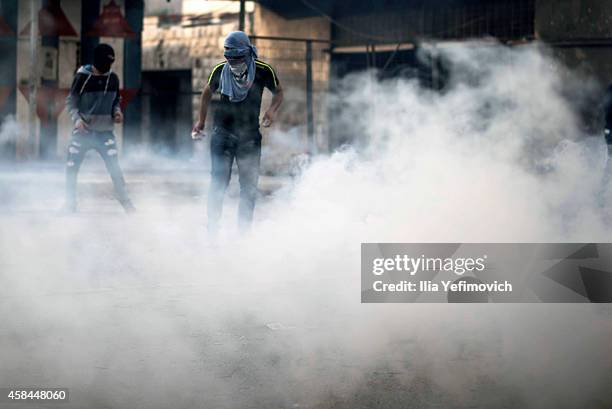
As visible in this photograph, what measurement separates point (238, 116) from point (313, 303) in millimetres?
2699

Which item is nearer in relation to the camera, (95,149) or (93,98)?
(93,98)

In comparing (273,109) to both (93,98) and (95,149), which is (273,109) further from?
(95,149)

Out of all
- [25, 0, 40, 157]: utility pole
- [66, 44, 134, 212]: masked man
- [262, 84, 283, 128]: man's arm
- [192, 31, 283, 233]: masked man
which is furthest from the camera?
[25, 0, 40, 157]: utility pole

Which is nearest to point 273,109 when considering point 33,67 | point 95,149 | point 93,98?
point 93,98

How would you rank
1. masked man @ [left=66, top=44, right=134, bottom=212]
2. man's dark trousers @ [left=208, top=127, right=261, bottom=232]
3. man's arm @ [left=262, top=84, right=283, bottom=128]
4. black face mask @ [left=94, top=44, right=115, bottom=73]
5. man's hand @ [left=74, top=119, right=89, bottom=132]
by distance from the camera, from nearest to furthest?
man's dark trousers @ [left=208, top=127, right=261, bottom=232] < man's arm @ [left=262, top=84, right=283, bottom=128] < black face mask @ [left=94, top=44, right=115, bottom=73] < masked man @ [left=66, top=44, right=134, bottom=212] < man's hand @ [left=74, top=119, right=89, bottom=132]

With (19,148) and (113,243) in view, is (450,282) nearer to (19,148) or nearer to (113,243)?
(113,243)

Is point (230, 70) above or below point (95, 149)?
above

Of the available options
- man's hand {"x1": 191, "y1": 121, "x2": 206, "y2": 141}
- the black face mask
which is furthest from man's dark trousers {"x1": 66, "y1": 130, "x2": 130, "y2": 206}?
man's hand {"x1": 191, "y1": 121, "x2": 206, "y2": 141}

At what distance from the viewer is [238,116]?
8484 millimetres

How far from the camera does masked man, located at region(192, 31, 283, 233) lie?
27.2 feet

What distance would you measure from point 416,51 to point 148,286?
13413 millimetres

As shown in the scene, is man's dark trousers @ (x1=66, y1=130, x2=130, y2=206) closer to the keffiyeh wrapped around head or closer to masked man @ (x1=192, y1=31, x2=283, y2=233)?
masked man @ (x1=192, y1=31, x2=283, y2=233)

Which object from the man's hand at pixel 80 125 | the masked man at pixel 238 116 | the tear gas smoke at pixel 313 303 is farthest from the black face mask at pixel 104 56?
the masked man at pixel 238 116

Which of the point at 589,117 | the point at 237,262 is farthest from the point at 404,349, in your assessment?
the point at 589,117
